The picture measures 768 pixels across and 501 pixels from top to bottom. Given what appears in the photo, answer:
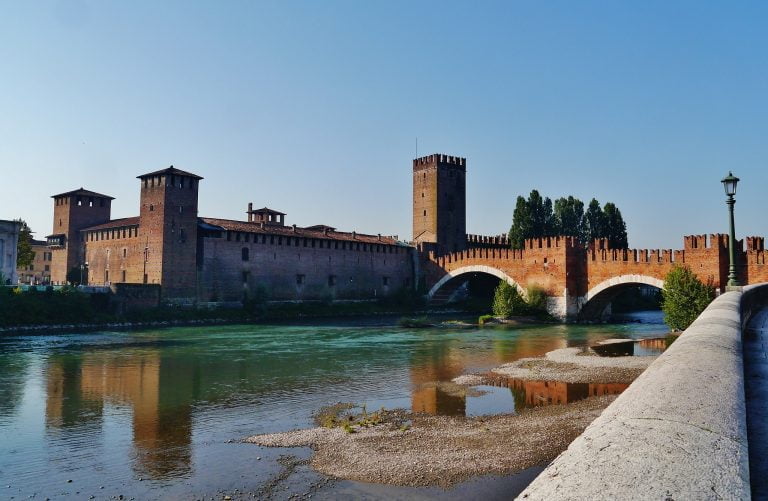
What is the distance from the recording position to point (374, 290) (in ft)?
129

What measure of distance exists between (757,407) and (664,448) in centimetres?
224

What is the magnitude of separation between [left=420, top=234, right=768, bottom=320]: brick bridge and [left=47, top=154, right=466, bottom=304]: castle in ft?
→ 16.4

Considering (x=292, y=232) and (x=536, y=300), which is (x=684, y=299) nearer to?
(x=536, y=300)

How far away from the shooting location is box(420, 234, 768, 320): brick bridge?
2386 centimetres

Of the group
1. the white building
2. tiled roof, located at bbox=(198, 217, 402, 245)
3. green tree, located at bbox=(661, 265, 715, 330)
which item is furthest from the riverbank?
the white building

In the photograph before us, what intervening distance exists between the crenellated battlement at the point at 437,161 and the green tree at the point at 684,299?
953 inches

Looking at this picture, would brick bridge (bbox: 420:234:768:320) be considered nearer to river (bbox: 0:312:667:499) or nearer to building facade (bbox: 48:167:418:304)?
river (bbox: 0:312:667:499)

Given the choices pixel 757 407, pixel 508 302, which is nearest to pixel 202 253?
pixel 508 302

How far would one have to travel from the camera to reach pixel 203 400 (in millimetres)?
10688

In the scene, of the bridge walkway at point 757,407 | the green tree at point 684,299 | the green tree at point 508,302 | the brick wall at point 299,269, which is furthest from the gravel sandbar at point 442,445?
the brick wall at point 299,269

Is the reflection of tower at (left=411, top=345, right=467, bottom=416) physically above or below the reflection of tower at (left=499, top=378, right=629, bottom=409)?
below

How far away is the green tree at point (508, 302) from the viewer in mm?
29922

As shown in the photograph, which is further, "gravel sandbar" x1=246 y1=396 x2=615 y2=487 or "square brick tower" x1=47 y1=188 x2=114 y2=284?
"square brick tower" x1=47 y1=188 x2=114 y2=284

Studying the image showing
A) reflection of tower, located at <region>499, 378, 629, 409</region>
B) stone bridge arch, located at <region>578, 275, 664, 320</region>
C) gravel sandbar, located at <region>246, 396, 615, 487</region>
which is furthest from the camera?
stone bridge arch, located at <region>578, 275, 664, 320</region>
